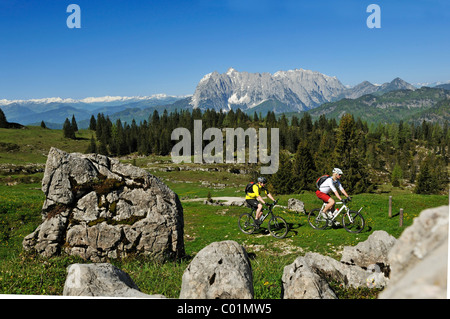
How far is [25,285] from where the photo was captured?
7.55 metres

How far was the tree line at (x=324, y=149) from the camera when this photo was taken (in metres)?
46.8

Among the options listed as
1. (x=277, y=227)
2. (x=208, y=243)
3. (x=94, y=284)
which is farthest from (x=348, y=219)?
(x=94, y=284)

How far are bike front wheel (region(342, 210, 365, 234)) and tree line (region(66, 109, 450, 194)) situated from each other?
2907cm

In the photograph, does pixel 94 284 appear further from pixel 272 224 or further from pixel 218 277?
pixel 272 224

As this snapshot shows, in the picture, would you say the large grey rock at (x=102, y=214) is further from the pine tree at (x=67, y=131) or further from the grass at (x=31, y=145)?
the pine tree at (x=67, y=131)

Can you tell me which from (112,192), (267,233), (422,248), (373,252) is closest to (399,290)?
(422,248)

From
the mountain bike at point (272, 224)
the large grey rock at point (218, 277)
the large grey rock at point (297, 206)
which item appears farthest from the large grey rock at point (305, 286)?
the large grey rock at point (297, 206)

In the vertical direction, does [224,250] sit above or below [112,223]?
above

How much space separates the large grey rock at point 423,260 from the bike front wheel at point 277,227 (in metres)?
14.5

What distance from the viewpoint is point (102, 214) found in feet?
37.6

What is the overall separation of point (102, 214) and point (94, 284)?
20.9 feet

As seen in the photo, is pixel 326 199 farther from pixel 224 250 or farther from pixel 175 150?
pixel 175 150

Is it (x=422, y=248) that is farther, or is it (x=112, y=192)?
(x=112, y=192)

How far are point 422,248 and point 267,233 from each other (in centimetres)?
1584
